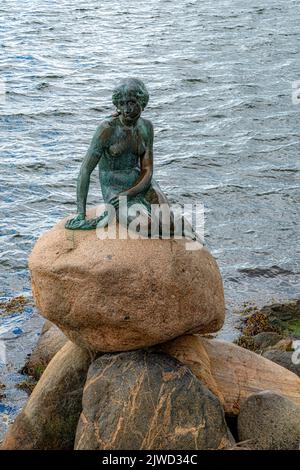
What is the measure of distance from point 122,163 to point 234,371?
10.2 ft

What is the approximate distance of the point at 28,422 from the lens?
12.7 m

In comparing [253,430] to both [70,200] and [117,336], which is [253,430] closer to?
[117,336]

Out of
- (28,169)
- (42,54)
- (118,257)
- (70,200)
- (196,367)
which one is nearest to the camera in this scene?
(118,257)

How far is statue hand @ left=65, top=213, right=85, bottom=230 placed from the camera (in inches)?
474

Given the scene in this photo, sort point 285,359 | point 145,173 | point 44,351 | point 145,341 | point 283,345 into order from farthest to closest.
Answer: point 44,351 < point 283,345 < point 285,359 < point 145,173 < point 145,341

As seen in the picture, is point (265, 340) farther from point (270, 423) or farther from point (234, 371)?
point (270, 423)

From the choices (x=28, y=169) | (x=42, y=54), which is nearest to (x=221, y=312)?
(x=28, y=169)

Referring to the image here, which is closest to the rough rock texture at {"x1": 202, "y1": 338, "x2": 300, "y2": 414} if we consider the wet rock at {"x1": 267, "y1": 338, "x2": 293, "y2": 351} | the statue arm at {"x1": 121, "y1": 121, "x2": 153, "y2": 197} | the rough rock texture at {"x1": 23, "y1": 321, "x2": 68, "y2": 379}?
the wet rock at {"x1": 267, "y1": 338, "x2": 293, "y2": 351}

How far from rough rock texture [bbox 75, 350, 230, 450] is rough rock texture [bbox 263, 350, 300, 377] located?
3091mm

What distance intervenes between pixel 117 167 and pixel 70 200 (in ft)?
36.5

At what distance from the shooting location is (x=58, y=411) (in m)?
12.5

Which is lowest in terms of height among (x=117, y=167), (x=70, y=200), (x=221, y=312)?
(x=70, y=200)

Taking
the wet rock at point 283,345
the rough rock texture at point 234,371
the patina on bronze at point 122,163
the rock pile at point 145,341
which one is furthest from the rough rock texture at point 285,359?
the patina on bronze at point 122,163

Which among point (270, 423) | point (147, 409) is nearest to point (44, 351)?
point (147, 409)
